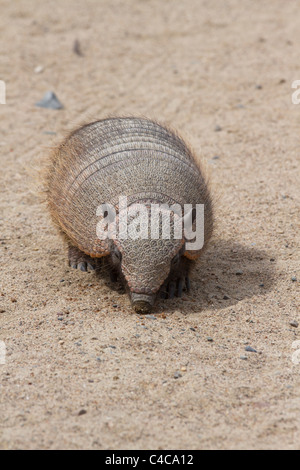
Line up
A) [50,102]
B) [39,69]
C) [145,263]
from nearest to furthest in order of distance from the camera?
[145,263]
[50,102]
[39,69]

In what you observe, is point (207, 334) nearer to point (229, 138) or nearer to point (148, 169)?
point (148, 169)

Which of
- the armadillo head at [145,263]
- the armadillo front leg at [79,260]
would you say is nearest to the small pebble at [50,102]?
the armadillo front leg at [79,260]

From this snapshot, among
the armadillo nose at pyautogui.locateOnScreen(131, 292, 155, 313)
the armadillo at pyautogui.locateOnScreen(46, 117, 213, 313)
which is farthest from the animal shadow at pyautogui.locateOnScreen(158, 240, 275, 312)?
the armadillo nose at pyautogui.locateOnScreen(131, 292, 155, 313)

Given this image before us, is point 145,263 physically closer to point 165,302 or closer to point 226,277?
point 165,302

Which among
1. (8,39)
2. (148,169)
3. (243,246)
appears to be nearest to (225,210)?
(243,246)

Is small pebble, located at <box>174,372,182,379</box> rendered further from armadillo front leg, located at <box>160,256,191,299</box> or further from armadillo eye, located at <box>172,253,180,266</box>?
armadillo front leg, located at <box>160,256,191,299</box>

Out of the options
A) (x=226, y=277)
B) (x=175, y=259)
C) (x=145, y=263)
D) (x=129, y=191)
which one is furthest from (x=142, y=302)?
(x=226, y=277)
